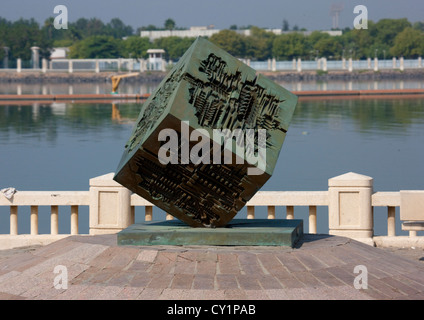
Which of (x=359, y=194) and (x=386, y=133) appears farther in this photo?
(x=386, y=133)

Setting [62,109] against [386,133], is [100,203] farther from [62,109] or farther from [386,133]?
[62,109]

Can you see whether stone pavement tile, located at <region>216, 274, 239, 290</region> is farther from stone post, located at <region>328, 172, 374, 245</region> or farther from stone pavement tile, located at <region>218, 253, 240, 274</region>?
stone post, located at <region>328, 172, 374, 245</region>

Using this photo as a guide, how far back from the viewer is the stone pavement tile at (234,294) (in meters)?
8.68

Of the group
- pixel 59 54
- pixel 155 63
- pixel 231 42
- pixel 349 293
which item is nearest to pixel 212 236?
pixel 349 293

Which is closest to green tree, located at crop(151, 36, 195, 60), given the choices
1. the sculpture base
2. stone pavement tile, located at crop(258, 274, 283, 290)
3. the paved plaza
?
the sculpture base

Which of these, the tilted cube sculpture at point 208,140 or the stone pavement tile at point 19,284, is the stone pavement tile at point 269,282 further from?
the stone pavement tile at point 19,284

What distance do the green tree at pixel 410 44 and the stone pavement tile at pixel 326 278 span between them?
14550 centimetres

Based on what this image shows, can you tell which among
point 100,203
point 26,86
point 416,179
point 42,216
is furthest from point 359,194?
point 26,86

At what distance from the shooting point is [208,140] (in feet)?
32.4

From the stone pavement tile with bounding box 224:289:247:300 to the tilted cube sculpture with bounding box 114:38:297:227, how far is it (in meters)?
1.71

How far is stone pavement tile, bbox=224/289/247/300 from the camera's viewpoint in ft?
28.5

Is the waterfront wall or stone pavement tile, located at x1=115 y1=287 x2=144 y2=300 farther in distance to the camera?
the waterfront wall

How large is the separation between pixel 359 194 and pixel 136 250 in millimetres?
4653

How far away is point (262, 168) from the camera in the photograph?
1007 centimetres
